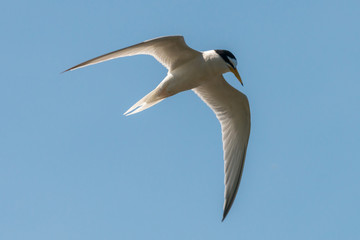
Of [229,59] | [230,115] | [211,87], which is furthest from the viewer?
[230,115]

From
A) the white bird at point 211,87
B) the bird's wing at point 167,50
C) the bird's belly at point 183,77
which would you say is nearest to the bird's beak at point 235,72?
the white bird at point 211,87

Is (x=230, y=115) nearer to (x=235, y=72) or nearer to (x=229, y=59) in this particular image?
(x=235, y=72)

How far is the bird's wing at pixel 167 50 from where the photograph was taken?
30.3ft

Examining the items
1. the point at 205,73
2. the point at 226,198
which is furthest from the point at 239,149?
the point at 205,73

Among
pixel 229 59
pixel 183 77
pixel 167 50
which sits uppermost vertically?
pixel 167 50

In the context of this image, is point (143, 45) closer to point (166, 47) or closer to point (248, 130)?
point (166, 47)

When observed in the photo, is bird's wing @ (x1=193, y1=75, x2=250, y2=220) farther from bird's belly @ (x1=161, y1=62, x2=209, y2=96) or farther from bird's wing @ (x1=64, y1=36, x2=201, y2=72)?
bird's wing @ (x1=64, y1=36, x2=201, y2=72)

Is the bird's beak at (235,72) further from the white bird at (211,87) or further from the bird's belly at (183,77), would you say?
the bird's belly at (183,77)

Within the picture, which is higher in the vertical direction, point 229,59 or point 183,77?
point 229,59

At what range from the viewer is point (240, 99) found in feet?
37.2

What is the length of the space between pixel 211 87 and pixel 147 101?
1610 mm

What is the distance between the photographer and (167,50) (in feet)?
33.4

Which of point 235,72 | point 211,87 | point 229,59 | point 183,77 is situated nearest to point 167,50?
point 183,77

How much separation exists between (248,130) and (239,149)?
469mm
